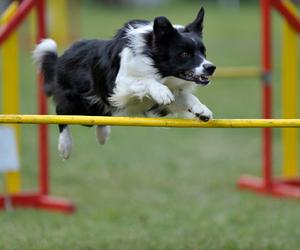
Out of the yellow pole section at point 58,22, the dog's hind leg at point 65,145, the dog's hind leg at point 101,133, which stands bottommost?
the dog's hind leg at point 65,145

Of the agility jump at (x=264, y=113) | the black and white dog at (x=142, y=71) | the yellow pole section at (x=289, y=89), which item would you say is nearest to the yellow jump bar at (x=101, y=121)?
the black and white dog at (x=142, y=71)

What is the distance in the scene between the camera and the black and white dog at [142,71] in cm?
530

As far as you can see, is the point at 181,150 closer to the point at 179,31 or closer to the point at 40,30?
the point at 40,30

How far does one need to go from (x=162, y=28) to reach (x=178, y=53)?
7.9 inches

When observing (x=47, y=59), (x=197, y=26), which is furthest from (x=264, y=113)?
(x=197, y=26)

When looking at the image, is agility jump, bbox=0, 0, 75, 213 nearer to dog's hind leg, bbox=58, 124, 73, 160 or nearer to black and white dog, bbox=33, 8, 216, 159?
dog's hind leg, bbox=58, 124, 73, 160

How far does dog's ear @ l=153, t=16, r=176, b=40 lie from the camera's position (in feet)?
17.2

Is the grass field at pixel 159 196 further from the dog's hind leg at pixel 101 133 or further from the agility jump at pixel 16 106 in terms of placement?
the dog's hind leg at pixel 101 133

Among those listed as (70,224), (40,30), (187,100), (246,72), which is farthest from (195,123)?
(246,72)

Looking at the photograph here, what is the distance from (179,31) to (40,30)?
2.54 metres

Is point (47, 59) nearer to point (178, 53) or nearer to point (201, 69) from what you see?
point (178, 53)

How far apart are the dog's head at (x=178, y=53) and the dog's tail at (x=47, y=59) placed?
1442 mm

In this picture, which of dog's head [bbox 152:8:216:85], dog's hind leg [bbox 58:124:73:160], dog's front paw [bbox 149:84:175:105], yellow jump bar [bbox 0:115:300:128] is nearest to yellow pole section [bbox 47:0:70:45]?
dog's hind leg [bbox 58:124:73:160]

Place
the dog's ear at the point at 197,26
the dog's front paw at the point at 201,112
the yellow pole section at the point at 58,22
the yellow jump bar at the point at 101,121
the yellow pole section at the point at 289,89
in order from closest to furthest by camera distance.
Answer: the yellow jump bar at the point at 101,121
the dog's front paw at the point at 201,112
the dog's ear at the point at 197,26
the yellow pole section at the point at 289,89
the yellow pole section at the point at 58,22
